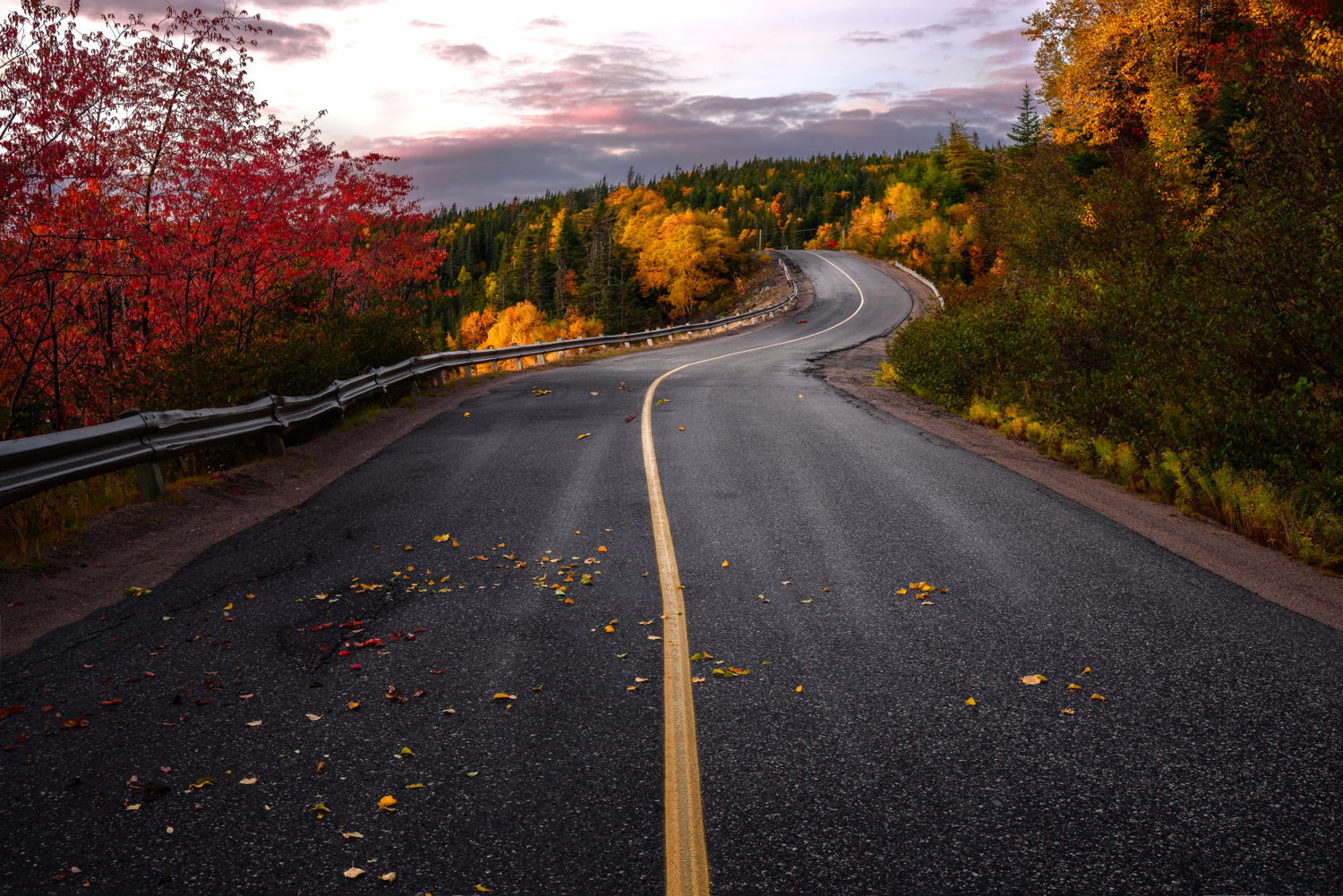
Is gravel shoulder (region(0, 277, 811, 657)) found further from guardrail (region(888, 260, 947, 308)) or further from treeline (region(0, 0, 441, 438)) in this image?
guardrail (region(888, 260, 947, 308))

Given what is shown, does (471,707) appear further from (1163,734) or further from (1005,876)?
(1163,734)

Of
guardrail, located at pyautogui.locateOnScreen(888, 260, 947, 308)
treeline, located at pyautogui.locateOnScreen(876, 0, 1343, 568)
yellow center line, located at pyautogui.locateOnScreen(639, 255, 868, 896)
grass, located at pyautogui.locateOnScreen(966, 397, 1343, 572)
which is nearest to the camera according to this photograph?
yellow center line, located at pyautogui.locateOnScreen(639, 255, 868, 896)

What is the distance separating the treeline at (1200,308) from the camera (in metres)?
7.80

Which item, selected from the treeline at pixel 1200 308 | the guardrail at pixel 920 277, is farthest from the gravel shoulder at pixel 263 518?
the guardrail at pixel 920 277

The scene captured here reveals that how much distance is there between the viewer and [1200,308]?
9875 mm

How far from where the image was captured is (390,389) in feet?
50.1

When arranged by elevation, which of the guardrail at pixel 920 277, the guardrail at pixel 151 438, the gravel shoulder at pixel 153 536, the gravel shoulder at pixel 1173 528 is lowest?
the gravel shoulder at pixel 1173 528

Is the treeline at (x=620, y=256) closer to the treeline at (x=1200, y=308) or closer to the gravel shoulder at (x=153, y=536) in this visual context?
the treeline at (x=1200, y=308)

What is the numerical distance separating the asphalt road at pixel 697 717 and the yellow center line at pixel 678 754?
2.4 inches

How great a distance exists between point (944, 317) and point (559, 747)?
15.8 metres

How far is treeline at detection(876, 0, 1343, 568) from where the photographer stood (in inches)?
307

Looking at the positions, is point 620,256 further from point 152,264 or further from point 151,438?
point 151,438

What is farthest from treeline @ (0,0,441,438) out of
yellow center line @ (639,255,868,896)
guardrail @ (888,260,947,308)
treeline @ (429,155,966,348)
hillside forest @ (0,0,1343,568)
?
treeline @ (429,155,966,348)

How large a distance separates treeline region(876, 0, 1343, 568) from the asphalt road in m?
2.20
